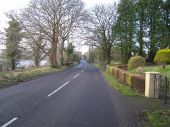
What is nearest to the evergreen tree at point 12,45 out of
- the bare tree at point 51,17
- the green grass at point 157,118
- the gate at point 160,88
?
the bare tree at point 51,17

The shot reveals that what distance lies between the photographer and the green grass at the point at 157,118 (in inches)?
360

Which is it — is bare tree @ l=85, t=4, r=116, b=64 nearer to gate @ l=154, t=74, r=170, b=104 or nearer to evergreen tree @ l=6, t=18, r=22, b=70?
evergreen tree @ l=6, t=18, r=22, b=70

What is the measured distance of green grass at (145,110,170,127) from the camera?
9133 mm

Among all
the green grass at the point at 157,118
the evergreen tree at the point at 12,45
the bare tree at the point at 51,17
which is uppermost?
the bare tree at the point at 51,17

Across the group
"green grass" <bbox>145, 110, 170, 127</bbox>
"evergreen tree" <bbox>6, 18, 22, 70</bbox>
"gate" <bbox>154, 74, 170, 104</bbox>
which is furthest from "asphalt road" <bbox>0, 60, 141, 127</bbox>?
"evergreen tree" <bbox>6, 18, 22, 70</bbox>

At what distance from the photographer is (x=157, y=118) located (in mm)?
9984

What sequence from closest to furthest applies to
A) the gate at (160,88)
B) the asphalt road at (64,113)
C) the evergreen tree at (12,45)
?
the asphalt road at (64,113), the gate at (160,88), the evergreen tree at (12,45)

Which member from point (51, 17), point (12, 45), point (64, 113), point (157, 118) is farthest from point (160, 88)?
point (12, 45)

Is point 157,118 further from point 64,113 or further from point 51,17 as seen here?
point 51,17

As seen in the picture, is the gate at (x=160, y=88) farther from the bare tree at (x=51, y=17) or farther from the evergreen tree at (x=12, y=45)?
the evergreen tree at (x=12, y=45)

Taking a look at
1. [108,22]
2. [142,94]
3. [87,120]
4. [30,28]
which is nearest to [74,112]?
[87,120]

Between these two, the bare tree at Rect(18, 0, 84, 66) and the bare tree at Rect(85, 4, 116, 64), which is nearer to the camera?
the bare tree at Rect(18, 0, 84, 66)

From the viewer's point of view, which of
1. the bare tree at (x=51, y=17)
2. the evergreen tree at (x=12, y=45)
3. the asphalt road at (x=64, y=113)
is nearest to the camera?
the asphalt road at (x=64, y=113)

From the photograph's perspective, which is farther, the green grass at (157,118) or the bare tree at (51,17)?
the bare tree at (51,17)
